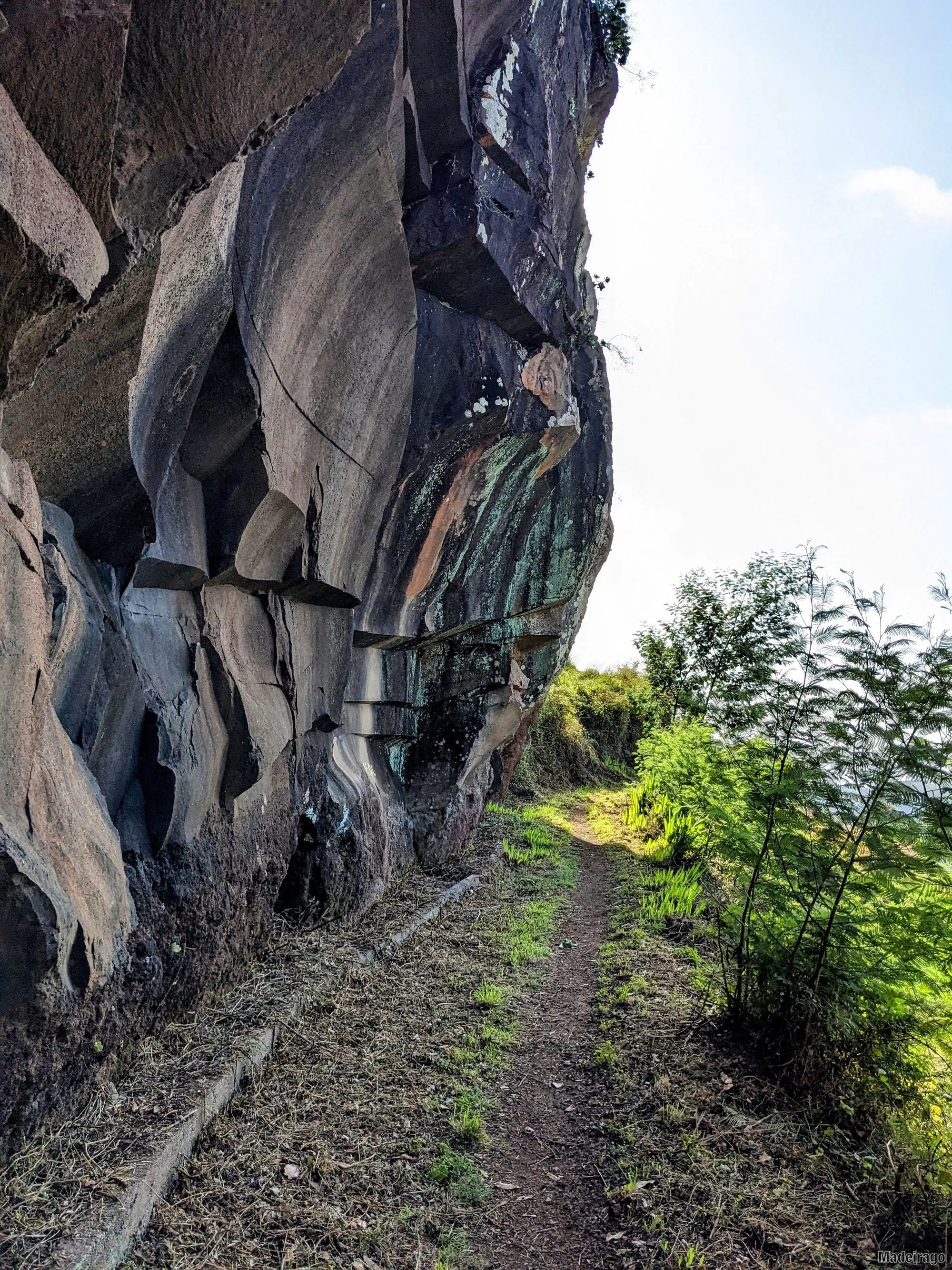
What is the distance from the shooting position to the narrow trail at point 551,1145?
3.05 m

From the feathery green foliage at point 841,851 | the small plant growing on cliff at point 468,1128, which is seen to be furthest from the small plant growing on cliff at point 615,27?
the small plant growing on cliff at point 468,1128

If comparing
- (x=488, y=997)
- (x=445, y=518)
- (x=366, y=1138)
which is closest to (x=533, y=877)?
(x=488, y=997)

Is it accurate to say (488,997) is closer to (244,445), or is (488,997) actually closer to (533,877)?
(533,877)

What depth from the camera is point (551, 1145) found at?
3.75 meters

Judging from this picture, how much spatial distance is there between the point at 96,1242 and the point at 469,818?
23.4ft

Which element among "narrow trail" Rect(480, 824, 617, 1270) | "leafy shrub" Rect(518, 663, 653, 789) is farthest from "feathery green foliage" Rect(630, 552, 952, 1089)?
"leafy shrub" Rect(518, 663, 653, 789)

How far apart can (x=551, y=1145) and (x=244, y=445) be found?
13.7ft

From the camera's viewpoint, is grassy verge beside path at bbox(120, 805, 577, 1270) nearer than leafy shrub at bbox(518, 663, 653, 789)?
Yes

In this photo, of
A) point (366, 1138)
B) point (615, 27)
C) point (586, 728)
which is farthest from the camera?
point (586, 728)

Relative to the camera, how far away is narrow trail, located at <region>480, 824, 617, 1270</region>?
3053 mm

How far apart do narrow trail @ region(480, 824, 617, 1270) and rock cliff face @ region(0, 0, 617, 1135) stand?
74.6 inches

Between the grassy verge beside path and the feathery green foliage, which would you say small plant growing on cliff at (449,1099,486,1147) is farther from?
the feathery green foliage

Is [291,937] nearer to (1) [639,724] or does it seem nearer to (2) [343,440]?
(2) [343,440]

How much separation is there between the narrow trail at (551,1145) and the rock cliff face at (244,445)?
6.22ft
